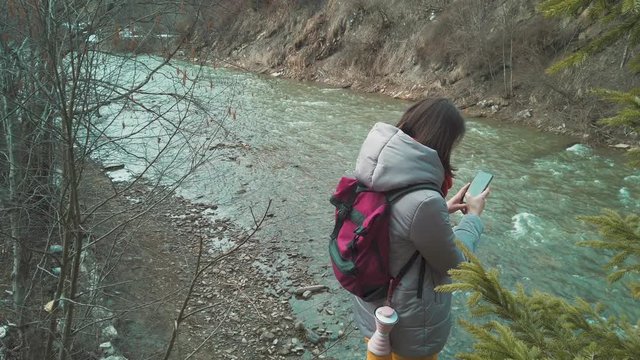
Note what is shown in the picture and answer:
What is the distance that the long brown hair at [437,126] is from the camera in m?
2.08

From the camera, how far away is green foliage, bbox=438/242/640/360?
53.2 inches

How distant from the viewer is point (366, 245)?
81.4 inches

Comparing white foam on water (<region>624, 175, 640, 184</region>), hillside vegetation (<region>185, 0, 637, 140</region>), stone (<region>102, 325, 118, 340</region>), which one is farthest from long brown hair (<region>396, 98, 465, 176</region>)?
white foam on water (<region>624, 175, 640, 184</region>)

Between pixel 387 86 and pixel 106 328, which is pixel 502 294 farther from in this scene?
pixel 387 86

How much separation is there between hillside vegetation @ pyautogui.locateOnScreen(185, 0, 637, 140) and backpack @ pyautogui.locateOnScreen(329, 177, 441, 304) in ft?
19.5

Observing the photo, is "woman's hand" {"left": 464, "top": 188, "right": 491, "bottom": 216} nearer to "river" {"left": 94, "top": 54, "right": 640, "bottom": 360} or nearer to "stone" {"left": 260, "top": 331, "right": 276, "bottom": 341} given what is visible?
"river" {"left": 94, "top": 54, "right": 640, "bottom": 360}

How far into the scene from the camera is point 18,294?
132 inches

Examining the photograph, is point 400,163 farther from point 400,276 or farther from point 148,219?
point 148,219

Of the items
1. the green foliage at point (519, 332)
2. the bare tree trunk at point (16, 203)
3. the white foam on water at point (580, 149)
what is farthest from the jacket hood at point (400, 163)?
the white foam on water at point (580, 149)

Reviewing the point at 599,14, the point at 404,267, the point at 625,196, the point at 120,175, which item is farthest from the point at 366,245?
the point at 625,196

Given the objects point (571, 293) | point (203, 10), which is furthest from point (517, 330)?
point (571, 293)

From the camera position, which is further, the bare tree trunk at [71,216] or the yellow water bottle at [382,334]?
the bare tree trunk at [71,216]

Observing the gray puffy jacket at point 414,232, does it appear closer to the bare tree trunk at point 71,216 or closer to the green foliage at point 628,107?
the green foliage at point 628,107

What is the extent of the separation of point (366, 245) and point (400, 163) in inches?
15.1
